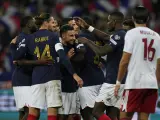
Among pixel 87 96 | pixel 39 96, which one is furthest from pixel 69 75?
pixel 39 96

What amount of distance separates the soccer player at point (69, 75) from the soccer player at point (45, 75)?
28 centimetres

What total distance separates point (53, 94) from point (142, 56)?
6.39 ft

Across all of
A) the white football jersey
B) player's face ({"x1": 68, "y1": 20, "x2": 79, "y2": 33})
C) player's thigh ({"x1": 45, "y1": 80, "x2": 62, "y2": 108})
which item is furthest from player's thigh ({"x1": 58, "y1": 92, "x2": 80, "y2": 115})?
the white football jersey

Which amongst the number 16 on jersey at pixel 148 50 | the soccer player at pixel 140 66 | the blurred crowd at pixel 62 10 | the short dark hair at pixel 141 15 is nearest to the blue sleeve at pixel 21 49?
the soccer player at pixel 140 66

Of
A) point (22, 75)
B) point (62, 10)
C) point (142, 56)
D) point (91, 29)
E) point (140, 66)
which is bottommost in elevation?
point (22, 75)

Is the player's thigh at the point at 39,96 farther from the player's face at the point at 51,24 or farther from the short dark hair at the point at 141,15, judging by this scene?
the short dark hair at the point at 141,15

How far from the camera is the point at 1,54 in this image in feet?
63.8

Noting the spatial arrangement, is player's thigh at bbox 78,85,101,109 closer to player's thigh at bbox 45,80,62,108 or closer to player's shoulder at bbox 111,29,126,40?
player's thigh at bbox 45,80,62,108

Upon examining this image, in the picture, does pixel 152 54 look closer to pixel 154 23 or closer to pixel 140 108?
pixel 140 108

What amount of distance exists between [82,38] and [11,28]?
10160mm

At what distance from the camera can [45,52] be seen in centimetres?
1041

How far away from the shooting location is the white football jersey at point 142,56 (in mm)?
8938

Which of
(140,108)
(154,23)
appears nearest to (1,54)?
(154,23)

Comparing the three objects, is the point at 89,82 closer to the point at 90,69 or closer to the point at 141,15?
the point at 90,69
